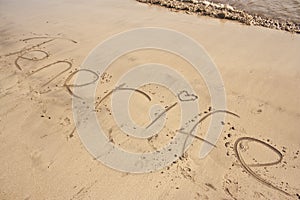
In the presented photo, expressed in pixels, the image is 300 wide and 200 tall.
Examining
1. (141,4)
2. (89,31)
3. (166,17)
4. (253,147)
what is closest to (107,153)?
(253,147)

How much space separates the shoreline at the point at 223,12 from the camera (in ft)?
20.4

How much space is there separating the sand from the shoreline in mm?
282

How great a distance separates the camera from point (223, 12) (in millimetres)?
6820

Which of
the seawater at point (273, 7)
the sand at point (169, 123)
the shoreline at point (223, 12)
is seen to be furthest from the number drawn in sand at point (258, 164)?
the seawater at point (273, 7)

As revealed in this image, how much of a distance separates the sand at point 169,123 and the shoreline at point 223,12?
282 mm

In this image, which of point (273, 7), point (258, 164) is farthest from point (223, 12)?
point (258, 164)

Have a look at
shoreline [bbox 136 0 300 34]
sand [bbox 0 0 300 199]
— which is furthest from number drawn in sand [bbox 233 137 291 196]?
shoreline [bbox 136 0 300 34]

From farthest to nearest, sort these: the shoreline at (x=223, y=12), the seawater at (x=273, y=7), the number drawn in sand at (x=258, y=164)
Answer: the seawater at (x=273, y=7) → the shoreline at (x=223, y=12) → the number drawn in sand at (x=258, y=164)

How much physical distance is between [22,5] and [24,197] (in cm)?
642

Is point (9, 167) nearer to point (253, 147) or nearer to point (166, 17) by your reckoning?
point (253, 147)

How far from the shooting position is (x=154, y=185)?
10.2 ft

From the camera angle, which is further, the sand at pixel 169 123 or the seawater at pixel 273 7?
the seawater at pixel 273 7

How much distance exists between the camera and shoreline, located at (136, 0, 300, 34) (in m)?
6.23

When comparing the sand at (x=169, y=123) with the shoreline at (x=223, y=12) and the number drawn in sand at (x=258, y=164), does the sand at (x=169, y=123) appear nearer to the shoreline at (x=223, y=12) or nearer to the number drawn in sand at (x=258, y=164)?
the number drawn in sand at (x=258, y=164)
